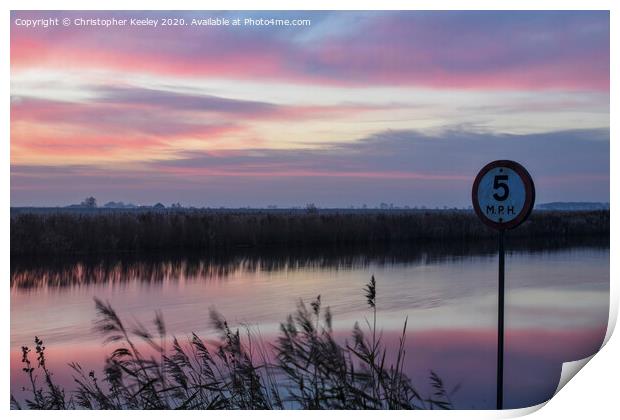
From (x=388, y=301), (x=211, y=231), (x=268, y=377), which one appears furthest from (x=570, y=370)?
(x=211, y=231)

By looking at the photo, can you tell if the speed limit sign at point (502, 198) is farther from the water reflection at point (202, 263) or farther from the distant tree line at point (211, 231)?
the distant tree line at point (211, 231)

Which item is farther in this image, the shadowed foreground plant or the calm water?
the calm water

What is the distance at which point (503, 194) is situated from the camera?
625cm

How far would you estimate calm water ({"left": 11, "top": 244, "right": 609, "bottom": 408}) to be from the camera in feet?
30.6

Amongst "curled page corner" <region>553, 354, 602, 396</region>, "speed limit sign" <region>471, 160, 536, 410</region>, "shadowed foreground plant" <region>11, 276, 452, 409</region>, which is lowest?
"curled page corner" <region>553, 354, 602, 396</region>

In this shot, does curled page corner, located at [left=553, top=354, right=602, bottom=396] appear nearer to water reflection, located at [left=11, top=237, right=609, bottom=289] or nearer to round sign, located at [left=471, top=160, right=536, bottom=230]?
round sign, located at [left=471, top=160, right=536, bottom=230]

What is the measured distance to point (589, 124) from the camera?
9.52 m

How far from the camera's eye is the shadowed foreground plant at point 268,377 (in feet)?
20.2

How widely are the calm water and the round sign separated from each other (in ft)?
Result: 8.98

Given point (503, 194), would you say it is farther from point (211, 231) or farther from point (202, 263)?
point (211, 231)

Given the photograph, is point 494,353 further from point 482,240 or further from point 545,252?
point 482,240

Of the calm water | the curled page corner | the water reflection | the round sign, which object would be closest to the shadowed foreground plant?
the round sign
